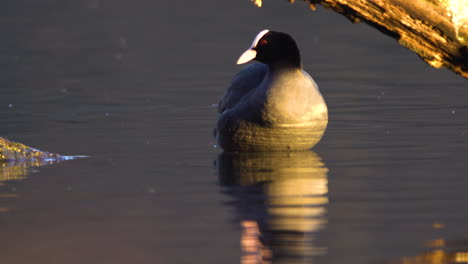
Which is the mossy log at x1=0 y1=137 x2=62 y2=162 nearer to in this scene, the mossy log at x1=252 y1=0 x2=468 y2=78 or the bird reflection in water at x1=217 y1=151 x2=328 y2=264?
the bird reflection in water at x1=217 y1=151 x2=328 y2=264

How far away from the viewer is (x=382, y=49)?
22.0m

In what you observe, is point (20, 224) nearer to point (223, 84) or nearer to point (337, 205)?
point (337, 205)

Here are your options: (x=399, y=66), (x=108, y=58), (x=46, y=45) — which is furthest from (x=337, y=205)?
(x=46, y=45)

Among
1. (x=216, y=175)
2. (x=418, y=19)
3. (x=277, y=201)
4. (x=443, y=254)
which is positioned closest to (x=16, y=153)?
(x=216, y=175)

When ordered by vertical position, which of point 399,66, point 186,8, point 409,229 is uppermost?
point 186,8

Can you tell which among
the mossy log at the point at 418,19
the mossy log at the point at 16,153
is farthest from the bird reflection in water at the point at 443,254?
the mossy log at the point at 16,153

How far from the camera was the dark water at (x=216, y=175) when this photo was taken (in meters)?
5.74

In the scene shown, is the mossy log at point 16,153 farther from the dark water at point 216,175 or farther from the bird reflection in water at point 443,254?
the bird reflection in water at point 443,254

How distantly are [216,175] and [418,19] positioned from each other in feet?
7.63

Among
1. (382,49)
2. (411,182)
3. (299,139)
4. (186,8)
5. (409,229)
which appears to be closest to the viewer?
(409,229)

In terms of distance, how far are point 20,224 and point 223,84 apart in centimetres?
945

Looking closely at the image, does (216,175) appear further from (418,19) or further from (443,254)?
(443,254)

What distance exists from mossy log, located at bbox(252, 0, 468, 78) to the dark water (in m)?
1.08

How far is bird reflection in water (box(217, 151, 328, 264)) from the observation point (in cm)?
555
